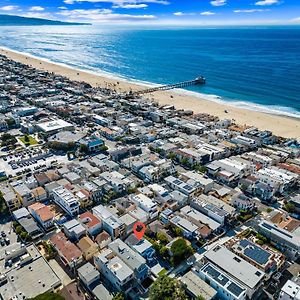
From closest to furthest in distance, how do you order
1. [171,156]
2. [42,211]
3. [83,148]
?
[42,211]
[171,156]
[83,148]

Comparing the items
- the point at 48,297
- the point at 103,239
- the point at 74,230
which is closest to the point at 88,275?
the point at 48,297

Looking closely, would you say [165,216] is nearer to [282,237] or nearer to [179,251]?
[179,251]

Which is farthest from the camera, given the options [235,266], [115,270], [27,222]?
[27,222]

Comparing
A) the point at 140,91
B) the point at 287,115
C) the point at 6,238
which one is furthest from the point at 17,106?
the point at 287,115

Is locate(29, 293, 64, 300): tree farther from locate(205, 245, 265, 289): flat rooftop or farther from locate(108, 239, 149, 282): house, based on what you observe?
locate(205, 245, 265, 289): flat rooftop

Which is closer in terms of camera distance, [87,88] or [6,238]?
[6,238]

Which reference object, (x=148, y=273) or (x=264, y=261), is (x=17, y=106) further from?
(x=264, y=261)
